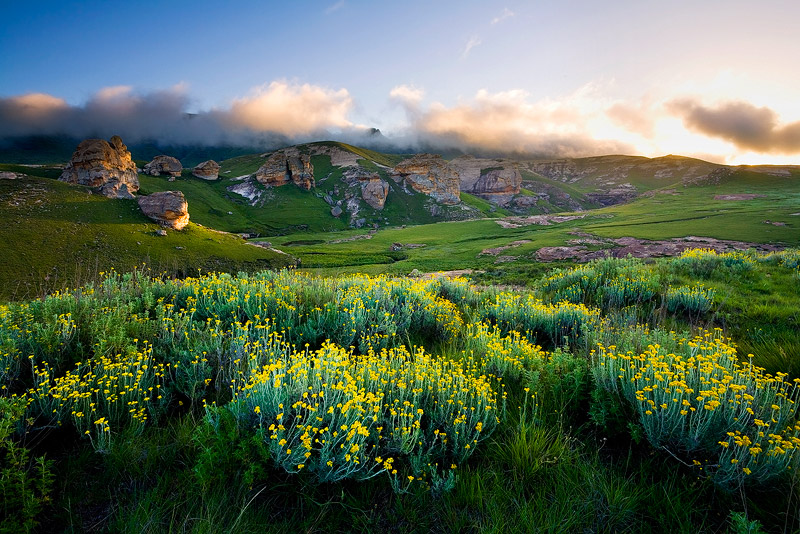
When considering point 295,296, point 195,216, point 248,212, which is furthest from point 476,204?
point 295,296

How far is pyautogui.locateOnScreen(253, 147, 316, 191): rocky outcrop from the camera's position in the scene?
15612cm

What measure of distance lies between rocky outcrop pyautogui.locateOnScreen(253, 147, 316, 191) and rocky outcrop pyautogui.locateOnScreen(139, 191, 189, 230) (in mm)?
98676

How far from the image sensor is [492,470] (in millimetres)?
3104

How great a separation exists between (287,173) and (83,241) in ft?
397

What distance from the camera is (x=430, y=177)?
566ft

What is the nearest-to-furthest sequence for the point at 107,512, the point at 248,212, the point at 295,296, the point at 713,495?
the point at 107,512 < the point at 713,495 < the point at 295,296 < the point at 248,212

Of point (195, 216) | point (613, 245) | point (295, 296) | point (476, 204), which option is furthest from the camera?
point (476, 204)

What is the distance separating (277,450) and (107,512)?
1.29 m

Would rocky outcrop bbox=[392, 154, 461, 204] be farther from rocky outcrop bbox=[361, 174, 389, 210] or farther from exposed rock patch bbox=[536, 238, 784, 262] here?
exposed rock patch bbox=[536, 238, 784, 262]

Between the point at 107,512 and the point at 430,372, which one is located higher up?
the point at 430,372

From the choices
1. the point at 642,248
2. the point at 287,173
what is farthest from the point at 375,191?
the point at 642,248

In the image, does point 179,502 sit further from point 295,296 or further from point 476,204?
point 476,204

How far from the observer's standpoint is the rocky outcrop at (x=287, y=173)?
15612 cm

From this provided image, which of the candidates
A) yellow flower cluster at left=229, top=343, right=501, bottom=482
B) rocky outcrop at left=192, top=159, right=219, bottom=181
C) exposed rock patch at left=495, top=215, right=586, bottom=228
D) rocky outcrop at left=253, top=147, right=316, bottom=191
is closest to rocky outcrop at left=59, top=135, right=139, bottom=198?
rocky outcrop at left=192, top=159, right=219, bottom=181
